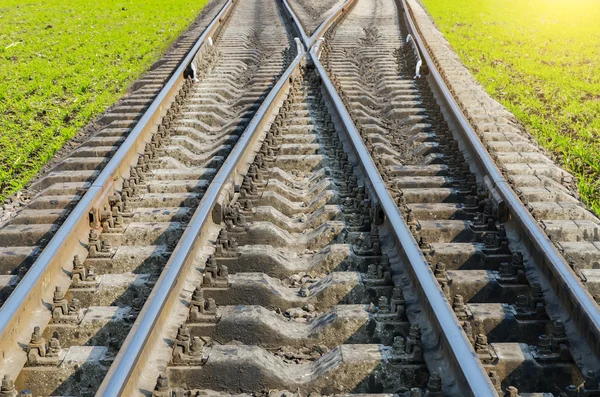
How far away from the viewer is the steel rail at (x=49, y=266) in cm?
449

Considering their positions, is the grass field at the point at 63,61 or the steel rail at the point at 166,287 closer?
the steel rail at the point at 166,287

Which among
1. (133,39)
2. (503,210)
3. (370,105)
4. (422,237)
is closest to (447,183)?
(503,210)

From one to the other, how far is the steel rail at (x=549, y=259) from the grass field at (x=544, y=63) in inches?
45.3

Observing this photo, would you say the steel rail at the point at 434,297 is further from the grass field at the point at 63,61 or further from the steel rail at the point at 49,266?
the grass field at the point at 63,61

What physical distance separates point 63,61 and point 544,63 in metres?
8.56

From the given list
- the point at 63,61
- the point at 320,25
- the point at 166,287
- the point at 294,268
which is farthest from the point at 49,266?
the point at 320,25

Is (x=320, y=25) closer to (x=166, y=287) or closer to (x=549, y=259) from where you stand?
(x=549, y=259)

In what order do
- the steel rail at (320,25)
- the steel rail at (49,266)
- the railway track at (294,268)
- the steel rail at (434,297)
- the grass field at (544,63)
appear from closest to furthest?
the steel rail at (434,297), the railway track at (294,268), the steel rail at (49,266), the grass field at (544,63), the steel rail at (320,25)

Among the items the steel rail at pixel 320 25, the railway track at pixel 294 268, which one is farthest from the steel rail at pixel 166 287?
the steel rail at pixel 320 25

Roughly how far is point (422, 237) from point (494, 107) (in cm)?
571

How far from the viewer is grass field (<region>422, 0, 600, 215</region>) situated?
395 inches

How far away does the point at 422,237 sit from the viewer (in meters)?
5.79

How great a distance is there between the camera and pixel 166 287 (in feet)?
15.4

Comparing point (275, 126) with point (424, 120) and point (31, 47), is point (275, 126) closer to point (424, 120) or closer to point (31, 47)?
point (424, 120)
